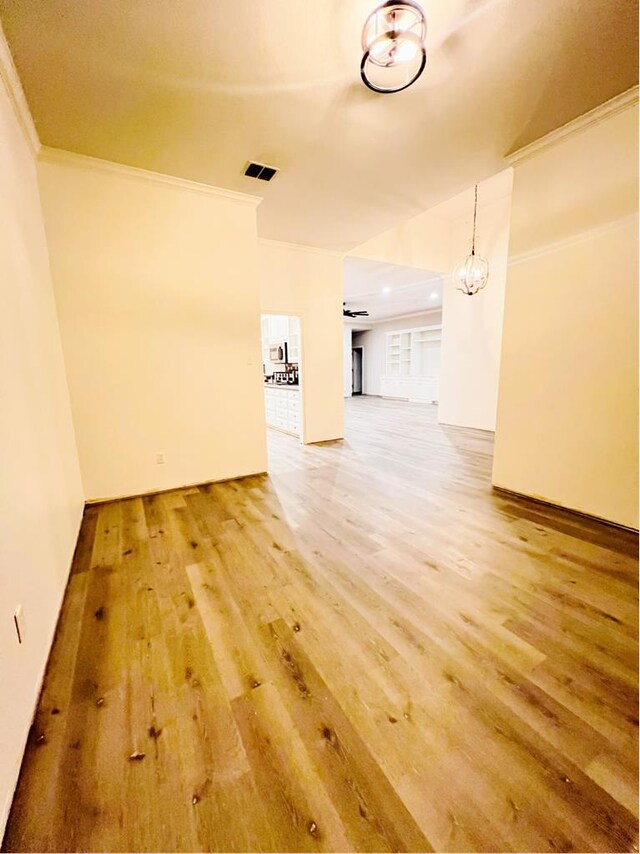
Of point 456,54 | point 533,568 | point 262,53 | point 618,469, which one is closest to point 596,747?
point 533,568

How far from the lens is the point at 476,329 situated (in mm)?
6094

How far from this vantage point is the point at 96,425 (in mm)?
3004

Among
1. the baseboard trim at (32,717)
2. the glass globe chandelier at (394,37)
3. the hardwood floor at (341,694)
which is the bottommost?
the hardwood floor at (341,694)

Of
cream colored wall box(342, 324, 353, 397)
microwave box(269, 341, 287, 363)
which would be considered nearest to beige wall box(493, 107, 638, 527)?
microwave box(269, 341, 287, 363)

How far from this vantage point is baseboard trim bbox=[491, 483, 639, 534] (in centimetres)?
249

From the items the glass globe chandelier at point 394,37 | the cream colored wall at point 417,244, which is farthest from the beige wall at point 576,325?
the cream colored wall at point 417,244

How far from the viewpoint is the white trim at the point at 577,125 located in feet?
7.27

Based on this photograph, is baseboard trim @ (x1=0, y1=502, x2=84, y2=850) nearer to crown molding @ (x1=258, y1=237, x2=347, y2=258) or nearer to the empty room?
the empty room

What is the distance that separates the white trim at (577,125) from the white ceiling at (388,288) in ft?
9.38

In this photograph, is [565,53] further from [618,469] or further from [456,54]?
[618,469]

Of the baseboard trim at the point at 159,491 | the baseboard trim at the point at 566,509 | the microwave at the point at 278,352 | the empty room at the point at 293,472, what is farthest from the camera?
the microwave at the point at 278,352

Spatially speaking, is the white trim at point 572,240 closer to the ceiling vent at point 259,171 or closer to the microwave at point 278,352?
the ceiling vent at point 259,171

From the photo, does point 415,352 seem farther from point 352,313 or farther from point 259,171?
point 259,171

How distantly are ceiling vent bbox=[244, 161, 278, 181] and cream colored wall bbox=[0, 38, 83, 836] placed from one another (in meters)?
1.53
